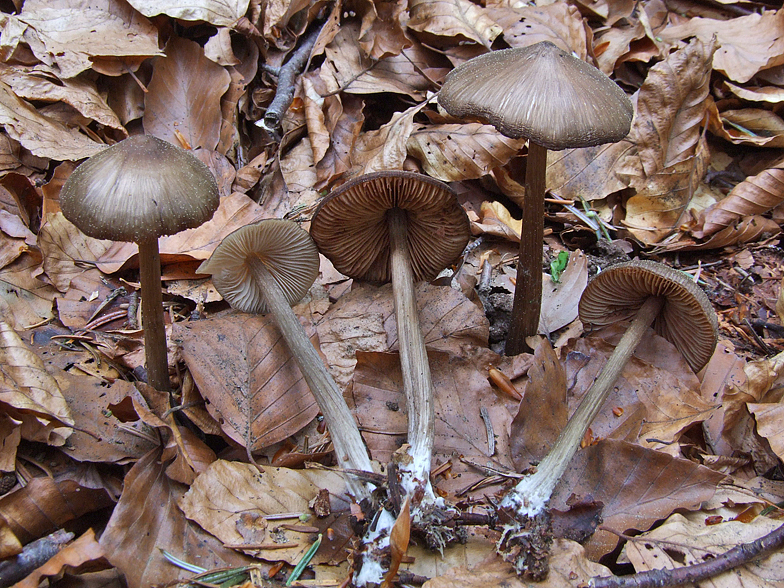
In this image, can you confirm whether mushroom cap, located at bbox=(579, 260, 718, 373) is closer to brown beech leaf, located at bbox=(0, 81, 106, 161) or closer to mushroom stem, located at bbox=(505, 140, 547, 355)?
mushroom stem, located at bbox=(505, 140, 547, 355)

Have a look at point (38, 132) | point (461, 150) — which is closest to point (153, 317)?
point (38, 132)

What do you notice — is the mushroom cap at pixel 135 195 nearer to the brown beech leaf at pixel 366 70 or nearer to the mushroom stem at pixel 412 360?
the mushroom stem at pixel 412 360

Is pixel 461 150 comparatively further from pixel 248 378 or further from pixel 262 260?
pixel 248 378

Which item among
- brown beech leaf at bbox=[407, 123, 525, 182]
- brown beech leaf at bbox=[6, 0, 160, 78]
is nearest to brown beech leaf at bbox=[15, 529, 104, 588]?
brown beech leaf at bbox=[407, 123, 525, 182]

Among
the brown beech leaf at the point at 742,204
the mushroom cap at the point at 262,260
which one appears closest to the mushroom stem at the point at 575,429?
the brown beech leaf at the point at 742,204

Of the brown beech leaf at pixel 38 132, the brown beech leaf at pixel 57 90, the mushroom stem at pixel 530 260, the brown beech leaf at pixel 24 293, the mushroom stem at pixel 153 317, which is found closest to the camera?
the mushroom stem at pixel 153 317

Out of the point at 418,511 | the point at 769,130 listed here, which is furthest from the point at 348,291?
the point at 769,130

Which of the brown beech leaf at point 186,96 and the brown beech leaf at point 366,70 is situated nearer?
the brown beech leaf at point 186,96
